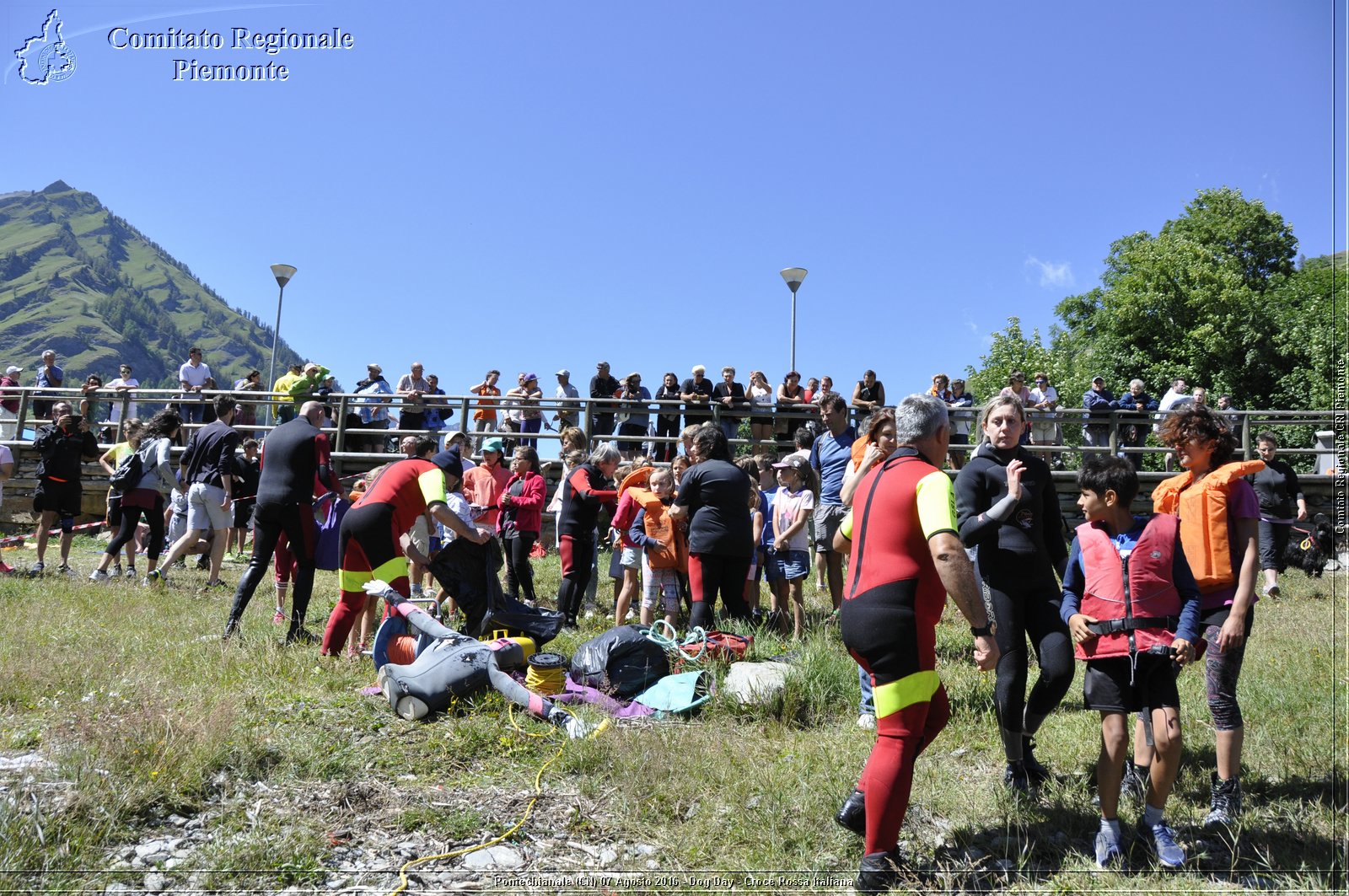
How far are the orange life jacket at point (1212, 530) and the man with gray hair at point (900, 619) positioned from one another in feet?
4.40

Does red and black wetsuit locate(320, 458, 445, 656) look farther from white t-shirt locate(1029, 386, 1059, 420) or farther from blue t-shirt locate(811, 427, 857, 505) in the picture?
white t-shirt locate(1029, 386, 1059, 420)

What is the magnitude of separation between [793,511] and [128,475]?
7.09m

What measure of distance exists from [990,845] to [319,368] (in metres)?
14.0

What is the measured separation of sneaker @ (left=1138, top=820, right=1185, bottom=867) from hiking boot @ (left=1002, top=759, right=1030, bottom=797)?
658 mm

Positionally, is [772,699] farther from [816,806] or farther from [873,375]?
[873,375]

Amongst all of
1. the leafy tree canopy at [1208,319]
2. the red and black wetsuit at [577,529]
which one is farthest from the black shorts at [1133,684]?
the leafy tree canopy at [1208,319]

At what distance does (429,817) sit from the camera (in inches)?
166

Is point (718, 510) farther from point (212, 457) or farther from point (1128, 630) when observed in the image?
point (212, 457)

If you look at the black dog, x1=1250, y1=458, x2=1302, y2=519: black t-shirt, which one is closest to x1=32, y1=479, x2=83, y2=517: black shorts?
x1=1250, y1=458, x2=1302, y2=519: black t-shirt

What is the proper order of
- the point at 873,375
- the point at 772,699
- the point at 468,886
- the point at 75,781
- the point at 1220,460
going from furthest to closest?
the point at 873,375, the point at 772,699, the point at 1220,460, the point at 75,781, the point at 468,886

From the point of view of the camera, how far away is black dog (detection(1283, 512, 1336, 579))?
12016 mm

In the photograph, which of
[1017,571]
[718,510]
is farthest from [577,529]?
[1017,571]

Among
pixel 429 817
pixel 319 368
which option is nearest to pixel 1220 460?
pixel 429 817

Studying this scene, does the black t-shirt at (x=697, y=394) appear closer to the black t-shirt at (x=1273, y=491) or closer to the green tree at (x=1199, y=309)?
the black t-shirt at (x=1273, y=491)
